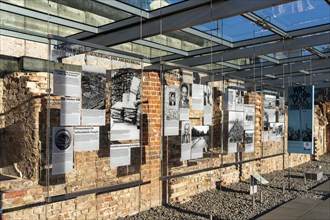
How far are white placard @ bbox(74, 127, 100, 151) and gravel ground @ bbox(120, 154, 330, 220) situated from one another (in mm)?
2036

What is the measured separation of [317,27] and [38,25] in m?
6.75

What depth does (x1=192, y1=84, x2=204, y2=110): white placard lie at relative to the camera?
6.67 meters

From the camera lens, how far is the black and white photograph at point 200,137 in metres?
6.82

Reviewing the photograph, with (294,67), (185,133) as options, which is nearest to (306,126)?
(185,133)

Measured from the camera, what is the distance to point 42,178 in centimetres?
493

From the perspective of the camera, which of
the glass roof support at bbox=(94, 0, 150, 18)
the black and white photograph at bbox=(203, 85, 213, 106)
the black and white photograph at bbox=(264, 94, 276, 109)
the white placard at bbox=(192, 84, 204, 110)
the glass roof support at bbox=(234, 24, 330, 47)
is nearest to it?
the glass roof support at bbox=(94, 0, 150, 18)

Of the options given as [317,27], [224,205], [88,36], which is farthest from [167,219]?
[317,27]

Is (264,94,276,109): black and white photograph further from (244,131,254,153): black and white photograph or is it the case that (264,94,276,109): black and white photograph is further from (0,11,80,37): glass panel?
(0,11,80,37): glass panel

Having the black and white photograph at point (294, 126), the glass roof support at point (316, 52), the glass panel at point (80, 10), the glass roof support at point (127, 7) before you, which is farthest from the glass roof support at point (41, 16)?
the glass roof support at point (316, 52)

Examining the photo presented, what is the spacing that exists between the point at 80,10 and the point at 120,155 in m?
3.84

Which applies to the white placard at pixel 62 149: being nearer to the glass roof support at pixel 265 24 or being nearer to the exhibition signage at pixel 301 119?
the glass roof support at pixel 265 24

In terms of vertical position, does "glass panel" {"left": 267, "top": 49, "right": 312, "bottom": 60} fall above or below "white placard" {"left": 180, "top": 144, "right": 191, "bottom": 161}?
above

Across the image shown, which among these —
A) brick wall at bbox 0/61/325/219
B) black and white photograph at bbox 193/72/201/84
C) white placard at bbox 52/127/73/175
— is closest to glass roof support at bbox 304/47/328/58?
brick wall at bbox 0/61/325/219

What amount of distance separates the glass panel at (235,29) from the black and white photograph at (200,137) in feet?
9.17
